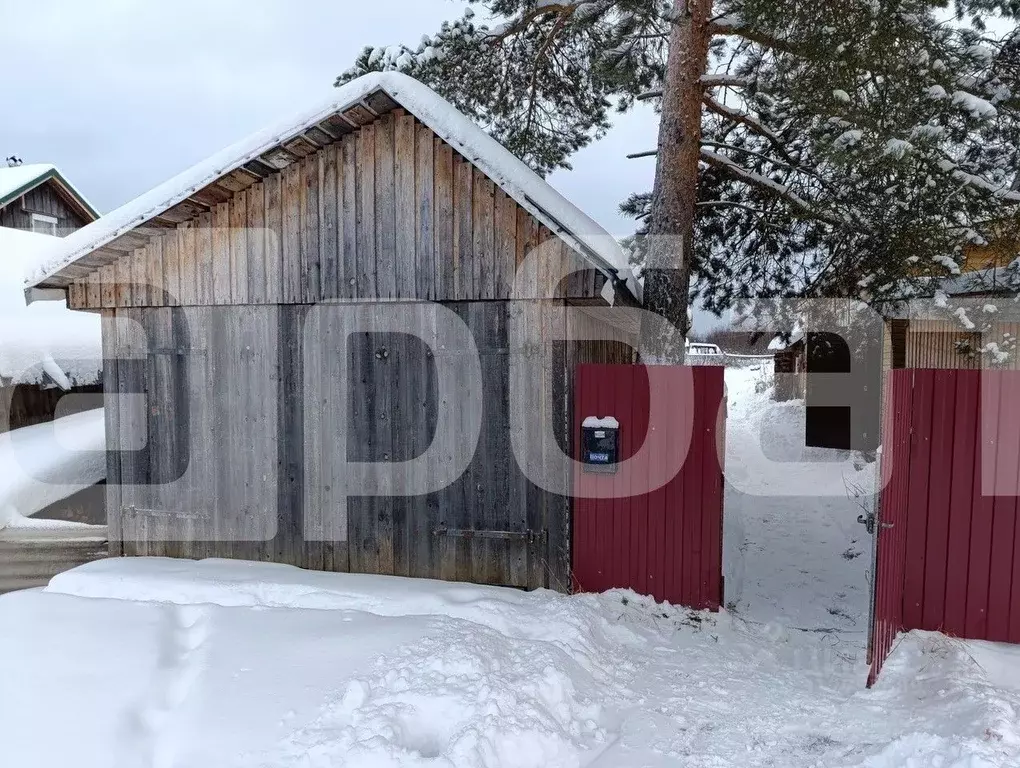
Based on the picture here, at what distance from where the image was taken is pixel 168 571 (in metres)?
6.09

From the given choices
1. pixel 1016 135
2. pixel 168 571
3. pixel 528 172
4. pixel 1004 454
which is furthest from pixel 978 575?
pixel 168 571

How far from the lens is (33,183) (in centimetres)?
1902

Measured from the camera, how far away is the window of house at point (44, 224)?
783 inches

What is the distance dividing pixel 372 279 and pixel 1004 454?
17.7 feet

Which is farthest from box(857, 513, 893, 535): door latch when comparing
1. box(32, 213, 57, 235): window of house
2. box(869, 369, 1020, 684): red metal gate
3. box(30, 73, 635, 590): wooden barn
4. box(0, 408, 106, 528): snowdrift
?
box(32, 213, 57, 235): window of house

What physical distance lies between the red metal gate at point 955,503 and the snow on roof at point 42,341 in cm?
1355

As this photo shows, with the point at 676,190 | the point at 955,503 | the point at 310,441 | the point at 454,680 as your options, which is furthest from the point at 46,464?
the point at 955,503

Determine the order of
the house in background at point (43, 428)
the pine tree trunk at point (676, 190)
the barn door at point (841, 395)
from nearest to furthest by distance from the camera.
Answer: the pine tree trunk at point (676, 190) → the house in background at point (43, 428) → the barn door at point (841, 395)

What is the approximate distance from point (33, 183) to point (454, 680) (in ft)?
72.0

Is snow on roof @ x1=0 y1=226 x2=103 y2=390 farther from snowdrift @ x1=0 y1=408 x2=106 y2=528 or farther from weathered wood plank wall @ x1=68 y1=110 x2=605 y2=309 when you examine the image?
weathered wood plank wall @ x1=68 y1=110 x2=605 y2=309

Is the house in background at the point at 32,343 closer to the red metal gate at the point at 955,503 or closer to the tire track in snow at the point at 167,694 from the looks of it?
the tire track in snow at the point at 167,694

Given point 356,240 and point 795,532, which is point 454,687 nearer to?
point 356,240

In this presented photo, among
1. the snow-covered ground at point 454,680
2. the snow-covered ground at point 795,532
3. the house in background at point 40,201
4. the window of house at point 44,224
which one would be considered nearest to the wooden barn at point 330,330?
the snow-covered ground at point 454,680

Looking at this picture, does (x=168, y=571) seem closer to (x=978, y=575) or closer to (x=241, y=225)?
(x=241, y=225)
